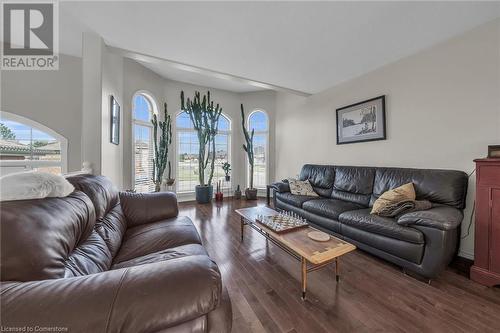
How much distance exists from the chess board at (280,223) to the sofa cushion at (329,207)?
70 centimetres

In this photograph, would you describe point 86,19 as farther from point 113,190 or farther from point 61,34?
point 113,190

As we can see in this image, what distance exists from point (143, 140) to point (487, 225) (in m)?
5.21

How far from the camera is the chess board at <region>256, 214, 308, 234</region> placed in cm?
194

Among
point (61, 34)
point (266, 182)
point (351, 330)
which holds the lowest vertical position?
point (351, 330)

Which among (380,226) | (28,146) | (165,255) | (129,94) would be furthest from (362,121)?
(28,146)

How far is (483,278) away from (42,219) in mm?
3214

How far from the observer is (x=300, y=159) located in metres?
4.66

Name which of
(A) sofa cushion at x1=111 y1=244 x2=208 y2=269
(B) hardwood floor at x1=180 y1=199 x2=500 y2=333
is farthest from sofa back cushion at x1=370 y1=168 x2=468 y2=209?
(A) sofa cushion at x1=111 y1=244 x2=208 y2=269

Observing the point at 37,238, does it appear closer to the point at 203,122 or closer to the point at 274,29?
the point at 274,29

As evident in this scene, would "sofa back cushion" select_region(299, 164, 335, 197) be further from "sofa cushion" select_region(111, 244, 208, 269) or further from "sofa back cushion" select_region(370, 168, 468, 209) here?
"sofa cushion" select_region(111, 244, 208, 269)

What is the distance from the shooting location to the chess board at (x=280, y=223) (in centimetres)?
194

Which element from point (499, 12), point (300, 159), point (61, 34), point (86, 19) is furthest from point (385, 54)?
point (61, 34)

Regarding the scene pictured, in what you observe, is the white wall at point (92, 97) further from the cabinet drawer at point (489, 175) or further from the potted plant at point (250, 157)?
the cabinet drawer at point (489, 175)

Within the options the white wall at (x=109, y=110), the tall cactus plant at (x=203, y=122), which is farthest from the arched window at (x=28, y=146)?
the tall cactus plant at (x=203, y=122)
